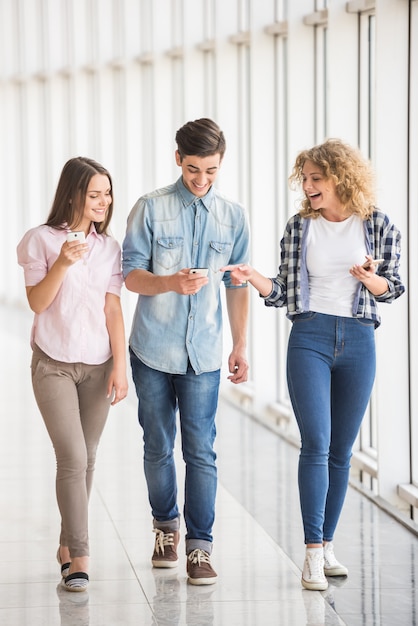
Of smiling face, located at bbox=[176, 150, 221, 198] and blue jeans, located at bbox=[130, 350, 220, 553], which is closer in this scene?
smiling face, located at bbox=[176, 150, 221, 198]

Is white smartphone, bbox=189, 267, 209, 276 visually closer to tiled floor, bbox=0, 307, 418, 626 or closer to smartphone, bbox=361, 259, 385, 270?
smartphone, bbox=361, 259, 385, 270

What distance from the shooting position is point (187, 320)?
12.9ft

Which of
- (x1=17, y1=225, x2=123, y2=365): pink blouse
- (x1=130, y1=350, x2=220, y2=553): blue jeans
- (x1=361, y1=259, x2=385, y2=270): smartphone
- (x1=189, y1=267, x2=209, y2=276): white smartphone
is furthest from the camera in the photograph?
(x1=130, y1=350, x2=220, y2=553): blue jeans

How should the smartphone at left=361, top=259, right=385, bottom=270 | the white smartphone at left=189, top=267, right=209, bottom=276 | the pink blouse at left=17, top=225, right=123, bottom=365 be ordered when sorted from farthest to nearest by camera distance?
the pink blouse at left=17, top=225, right=123, bottom=365, the smartphone at left=361, top=259, right=385, bottom=270, the white smartphone at left=189, top=267, right=209, bottom=276

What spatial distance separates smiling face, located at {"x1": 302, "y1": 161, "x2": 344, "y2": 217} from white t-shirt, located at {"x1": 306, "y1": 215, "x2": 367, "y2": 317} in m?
0.08

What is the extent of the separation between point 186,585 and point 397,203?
7.16 ft

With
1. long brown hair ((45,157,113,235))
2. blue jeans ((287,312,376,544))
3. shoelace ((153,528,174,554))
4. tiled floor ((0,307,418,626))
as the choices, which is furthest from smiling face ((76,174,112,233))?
tiled floor ((0,307,418,626))

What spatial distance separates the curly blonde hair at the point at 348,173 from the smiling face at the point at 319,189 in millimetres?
14

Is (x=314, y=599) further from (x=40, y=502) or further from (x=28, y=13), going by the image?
(x=28, y=13)

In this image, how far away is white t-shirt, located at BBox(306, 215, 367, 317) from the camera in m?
3.88

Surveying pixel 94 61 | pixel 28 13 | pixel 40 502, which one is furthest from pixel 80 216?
pixel 28 13

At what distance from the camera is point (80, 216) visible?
3896 mm

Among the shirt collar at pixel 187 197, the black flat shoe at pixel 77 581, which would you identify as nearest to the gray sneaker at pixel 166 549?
the black flat shoe at pixel 77 581

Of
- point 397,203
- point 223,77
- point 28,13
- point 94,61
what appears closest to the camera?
point 397,203
